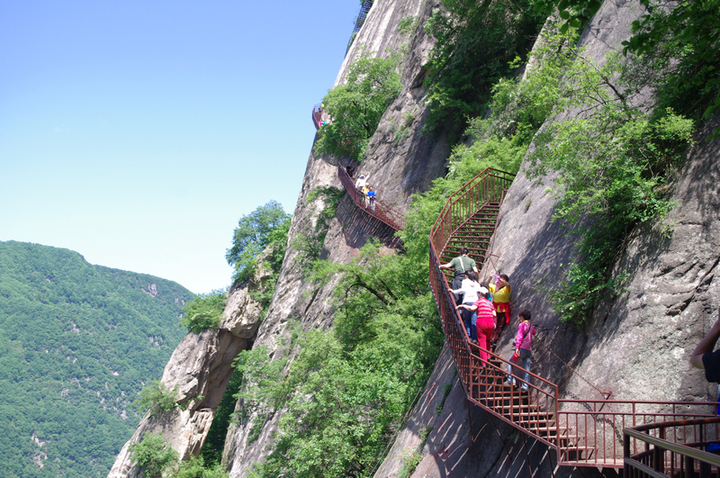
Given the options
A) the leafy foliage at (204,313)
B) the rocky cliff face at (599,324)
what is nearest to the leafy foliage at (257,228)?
the leafy foliage at (204,313)

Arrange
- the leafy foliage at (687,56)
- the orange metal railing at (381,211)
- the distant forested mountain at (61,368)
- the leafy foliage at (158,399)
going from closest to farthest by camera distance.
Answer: the leafy foliage at (687,56) → the orange metal railing at (381,211) → the leafy foliage at (158,399) → the distant forested mountain at (61,368)

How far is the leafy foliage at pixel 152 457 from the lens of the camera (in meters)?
31.5

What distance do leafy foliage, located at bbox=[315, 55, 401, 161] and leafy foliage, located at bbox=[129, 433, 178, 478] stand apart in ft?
66.9

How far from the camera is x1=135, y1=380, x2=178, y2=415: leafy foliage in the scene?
3347 cm

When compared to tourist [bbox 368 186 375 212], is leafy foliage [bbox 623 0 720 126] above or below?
below

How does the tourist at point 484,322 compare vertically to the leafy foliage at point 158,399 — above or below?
above

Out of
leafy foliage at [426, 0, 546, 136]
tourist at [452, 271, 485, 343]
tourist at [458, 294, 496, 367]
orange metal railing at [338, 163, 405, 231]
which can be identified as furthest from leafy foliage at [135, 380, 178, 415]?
tourist at [458, 294, 496, 367]

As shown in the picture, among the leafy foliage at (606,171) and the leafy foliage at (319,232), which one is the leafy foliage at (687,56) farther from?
the leafy foliage at (319,232)

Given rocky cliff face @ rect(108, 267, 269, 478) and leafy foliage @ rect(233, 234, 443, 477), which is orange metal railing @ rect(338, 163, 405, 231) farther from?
rocky cliff face @ rect(108, 267, 269, 478)

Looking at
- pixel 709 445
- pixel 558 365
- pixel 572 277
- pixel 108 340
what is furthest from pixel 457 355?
pixel 108 340

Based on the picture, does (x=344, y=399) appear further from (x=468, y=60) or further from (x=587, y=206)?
(x=468, y=60)

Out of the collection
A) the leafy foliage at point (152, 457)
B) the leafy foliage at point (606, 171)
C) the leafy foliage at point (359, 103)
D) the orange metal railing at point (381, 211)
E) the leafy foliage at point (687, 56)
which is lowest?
the leafy foliage at point (152, 457)

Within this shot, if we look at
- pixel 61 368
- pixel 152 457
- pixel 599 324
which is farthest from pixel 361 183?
pixel 61 368

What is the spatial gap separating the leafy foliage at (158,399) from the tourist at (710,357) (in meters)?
34.1
